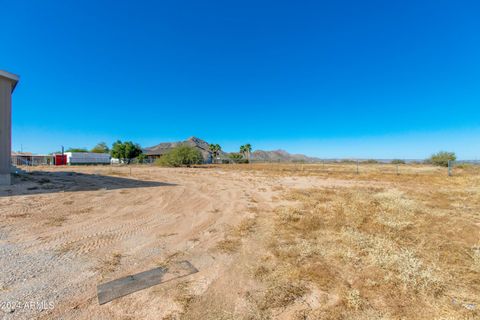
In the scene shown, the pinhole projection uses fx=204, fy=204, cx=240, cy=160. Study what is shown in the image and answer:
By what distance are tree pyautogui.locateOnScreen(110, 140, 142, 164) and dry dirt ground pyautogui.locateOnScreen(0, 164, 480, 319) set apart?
49599mm

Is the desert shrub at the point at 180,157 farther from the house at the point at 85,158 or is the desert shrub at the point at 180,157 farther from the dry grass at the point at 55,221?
the dry grass at the point at 55,221

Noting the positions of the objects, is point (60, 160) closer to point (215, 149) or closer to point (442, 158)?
point (215, 149)

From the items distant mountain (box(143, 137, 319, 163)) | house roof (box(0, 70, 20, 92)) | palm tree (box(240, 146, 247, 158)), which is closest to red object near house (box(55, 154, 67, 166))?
→ distant mountain (box(143, 137, 319, 163))

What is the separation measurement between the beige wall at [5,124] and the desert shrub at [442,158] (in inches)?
1615

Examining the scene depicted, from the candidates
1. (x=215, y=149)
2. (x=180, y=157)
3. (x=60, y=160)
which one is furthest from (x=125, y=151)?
(x=180, y=157)

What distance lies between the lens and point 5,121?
8789 mm

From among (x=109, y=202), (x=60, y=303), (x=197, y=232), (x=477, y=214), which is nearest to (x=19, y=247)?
(x=60, y=303)

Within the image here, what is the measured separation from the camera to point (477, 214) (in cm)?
557

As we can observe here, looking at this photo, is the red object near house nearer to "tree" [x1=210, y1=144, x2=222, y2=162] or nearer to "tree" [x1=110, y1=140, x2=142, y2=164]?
"tree" [x1=110, y1=140, x2=142, y2=164]

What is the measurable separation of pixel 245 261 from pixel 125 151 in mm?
55287

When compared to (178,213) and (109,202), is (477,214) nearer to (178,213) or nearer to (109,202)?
(178,213)

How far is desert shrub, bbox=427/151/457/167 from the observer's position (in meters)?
27.2

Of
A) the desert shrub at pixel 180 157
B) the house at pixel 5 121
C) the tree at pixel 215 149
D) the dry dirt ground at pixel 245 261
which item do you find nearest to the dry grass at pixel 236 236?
the dry dirt ground at pixel 245 261

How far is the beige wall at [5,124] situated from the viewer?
8.61 meters
